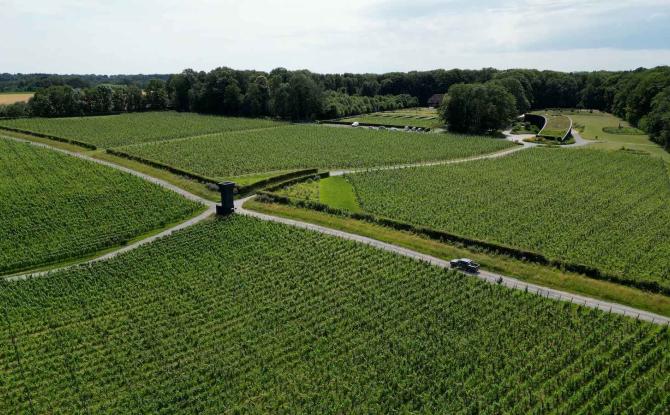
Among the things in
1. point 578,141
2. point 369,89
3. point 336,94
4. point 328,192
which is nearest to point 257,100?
point 336,94

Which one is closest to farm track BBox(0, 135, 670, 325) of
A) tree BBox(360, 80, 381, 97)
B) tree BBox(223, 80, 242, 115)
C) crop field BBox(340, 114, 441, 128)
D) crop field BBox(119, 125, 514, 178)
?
crop field BBox(119, 125, 514, 178)

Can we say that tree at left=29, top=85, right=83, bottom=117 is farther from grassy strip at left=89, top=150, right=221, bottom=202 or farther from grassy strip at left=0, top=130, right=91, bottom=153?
grassy strip at left=89, top=150, right=221, bottom=202

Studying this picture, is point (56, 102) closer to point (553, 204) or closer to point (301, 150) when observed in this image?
point (301, 150)

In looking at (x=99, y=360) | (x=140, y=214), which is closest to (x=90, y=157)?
(x=140, y=214)

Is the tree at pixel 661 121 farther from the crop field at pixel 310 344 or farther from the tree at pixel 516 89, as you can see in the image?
the crop field at pixel 310 344

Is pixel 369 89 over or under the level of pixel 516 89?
under
